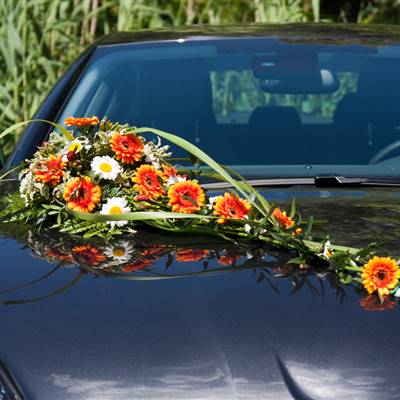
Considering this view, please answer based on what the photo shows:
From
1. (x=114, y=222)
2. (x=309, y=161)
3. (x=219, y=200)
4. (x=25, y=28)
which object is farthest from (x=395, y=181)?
(x=25, y=28)

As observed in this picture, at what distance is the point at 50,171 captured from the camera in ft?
8.21

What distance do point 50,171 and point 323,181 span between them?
738 millimetres

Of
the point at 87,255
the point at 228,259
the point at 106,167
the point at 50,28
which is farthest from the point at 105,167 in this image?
the point at 50,28

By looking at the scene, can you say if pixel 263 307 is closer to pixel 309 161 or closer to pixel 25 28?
pixel 309 161

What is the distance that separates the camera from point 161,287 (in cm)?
210

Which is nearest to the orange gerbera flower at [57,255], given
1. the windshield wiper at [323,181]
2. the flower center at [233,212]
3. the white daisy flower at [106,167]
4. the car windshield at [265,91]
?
the white daisy flower at [106,167]

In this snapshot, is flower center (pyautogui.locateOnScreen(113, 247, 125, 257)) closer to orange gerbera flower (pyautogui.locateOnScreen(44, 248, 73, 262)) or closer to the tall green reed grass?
orange gerbera flower (pyautogui.locateOnScreen(44, 248, 73, 262))

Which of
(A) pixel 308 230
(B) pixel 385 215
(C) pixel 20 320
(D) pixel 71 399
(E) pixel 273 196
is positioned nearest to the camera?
(D) pixel 71 399

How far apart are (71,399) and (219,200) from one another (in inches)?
28.7

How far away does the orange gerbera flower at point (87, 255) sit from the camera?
224cm

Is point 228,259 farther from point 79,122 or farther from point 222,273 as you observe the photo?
point 79,122

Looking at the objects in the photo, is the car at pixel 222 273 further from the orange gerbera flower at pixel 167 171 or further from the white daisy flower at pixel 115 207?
the orange gerbera flower at pixel 167 171

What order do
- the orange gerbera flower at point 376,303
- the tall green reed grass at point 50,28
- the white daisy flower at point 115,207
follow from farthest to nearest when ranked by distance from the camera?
the tall green reed grass at point 50,28 → the white daisy flower at point 115,207 → the orange gerbera flower at point 376,303

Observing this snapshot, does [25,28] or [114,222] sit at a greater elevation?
[114,222]
